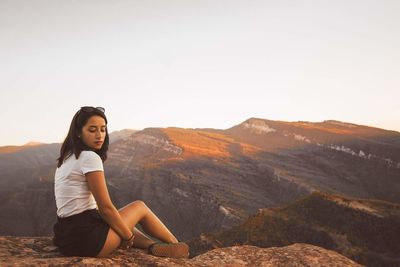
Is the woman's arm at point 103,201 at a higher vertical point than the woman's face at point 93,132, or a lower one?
lower

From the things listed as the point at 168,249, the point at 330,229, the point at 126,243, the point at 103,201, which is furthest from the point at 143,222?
the point at 330,229

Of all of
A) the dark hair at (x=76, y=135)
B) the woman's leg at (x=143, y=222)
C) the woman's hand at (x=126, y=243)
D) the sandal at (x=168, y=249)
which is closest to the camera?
the dark hair at (x=76, y=135)

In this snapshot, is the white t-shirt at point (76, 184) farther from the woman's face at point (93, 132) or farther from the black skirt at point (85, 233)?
the woman's face at point (93, 132)

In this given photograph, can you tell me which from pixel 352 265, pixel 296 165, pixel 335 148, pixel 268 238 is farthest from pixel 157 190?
pixel 352 265

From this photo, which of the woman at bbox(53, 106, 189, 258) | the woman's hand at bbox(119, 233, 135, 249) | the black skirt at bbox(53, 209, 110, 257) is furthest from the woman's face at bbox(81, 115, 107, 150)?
the woman's hand at bbox(119, 233, 135, 249)

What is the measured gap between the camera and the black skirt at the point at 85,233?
17.8 ft

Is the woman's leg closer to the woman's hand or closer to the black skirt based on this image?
the woman's hand

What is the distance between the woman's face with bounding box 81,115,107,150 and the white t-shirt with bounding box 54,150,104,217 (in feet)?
1.12

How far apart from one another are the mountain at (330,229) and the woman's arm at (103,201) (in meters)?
39.7

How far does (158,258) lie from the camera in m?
6.36

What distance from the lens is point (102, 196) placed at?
5332 mm

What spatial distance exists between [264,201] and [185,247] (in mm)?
125981

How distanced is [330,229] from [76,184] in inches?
1968

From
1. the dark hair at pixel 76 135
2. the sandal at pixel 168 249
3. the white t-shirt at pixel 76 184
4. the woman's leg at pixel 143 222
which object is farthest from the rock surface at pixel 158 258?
the dark hair at pixel 76 135
